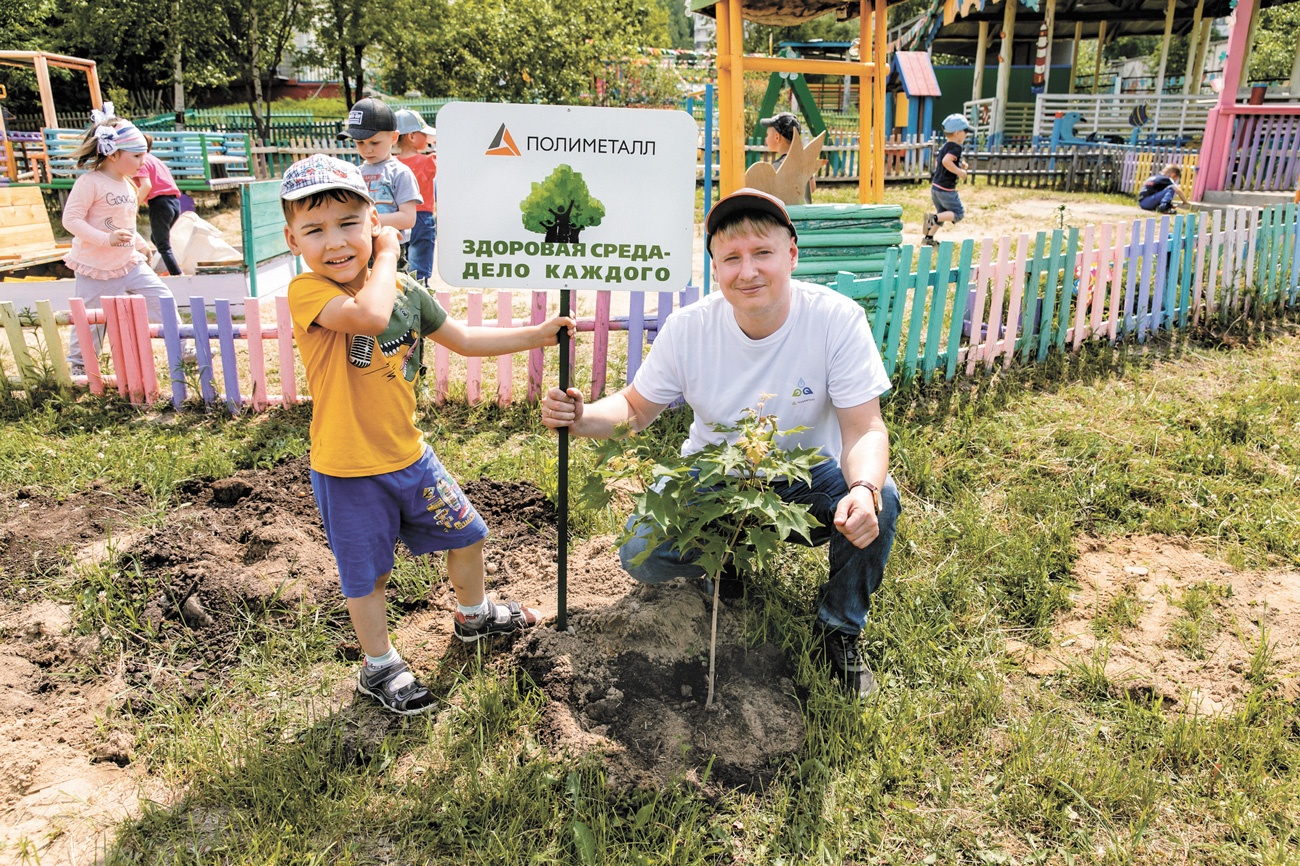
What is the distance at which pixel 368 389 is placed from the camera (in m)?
2.30

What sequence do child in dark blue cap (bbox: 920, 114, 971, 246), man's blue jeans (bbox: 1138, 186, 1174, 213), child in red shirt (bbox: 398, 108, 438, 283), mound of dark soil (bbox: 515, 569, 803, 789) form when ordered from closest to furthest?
1. mound of dark soil (bbox: 515, 569, 803, 789)
2. child in red shirt (bbox: 398, 108, 438, 283)
3. child in dark blue cap (bbox: 920, 114, 971, 246)
4. man's blue jeans (bbox: 1138, 186, 1174, 213)

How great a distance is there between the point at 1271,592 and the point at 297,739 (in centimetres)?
343

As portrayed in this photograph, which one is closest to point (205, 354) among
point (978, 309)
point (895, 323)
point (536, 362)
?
point (536, 362)

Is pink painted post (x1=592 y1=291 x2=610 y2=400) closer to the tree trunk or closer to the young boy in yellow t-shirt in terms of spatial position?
the young boy in yellow t-shirt

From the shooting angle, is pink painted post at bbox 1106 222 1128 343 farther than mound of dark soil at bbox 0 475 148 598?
Yes

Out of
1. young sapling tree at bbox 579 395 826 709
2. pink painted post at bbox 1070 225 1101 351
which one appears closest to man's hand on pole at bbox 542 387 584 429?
young sapling tree at bbox 579 395 826 709

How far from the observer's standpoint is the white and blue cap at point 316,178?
2.11 m

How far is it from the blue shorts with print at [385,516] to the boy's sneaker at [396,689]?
27 centimetres

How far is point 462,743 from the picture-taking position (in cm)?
235

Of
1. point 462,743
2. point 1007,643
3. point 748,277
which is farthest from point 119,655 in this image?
point 1007,643

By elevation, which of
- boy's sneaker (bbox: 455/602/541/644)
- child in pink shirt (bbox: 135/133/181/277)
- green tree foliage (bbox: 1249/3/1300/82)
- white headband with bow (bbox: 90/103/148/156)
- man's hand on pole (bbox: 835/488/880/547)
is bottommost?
boy's sneaker (bbox: 455/602/541/644)

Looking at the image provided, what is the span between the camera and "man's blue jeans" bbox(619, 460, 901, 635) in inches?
99.3

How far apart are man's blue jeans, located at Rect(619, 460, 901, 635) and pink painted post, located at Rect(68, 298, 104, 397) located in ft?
12.9

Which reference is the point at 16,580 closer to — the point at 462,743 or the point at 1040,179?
the point at 462,743
